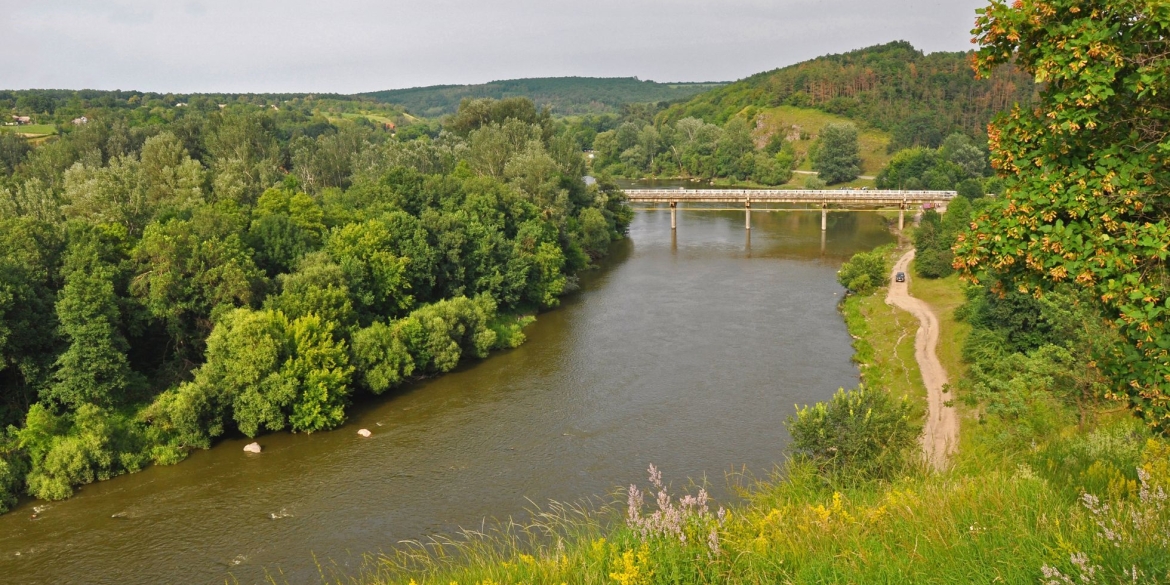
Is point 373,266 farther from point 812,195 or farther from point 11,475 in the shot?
point 812,195

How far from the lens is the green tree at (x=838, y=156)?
117 m

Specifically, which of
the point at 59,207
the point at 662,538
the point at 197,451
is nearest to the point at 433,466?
the point at 197,451

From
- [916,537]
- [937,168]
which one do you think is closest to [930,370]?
[916,537]

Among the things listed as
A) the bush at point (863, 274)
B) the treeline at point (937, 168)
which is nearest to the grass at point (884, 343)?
the bush at point (863, 274)

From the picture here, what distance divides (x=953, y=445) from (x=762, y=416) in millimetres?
7371

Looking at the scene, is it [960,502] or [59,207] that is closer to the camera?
[960,502]

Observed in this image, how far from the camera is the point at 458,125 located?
308 ft

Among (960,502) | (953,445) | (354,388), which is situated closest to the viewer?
(960,502)

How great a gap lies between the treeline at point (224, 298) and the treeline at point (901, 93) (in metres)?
94.8

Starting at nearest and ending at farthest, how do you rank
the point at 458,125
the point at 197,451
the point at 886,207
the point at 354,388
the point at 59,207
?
the point at 197,451, the point at 354,388, the point at 59,207, the point at 886,207, the point at 458,125

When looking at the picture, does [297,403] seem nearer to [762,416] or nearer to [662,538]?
[762,416]

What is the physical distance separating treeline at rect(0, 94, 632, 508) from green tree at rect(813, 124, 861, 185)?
6884 cm

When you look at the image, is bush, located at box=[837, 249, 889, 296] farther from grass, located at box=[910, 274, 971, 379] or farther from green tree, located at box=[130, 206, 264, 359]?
green tree, located at box=[130, 206, 264, 359]

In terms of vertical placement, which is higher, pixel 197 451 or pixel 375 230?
pixel 375 230
